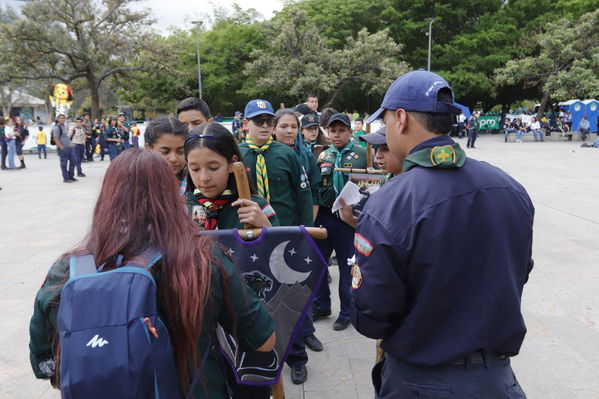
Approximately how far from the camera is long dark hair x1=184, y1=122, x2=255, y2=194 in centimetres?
234

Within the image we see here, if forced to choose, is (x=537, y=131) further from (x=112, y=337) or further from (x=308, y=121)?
(x=112, y=337)

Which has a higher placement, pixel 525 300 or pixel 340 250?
pixel 340 250

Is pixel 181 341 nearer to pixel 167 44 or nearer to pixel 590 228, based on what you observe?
pixel 590 228

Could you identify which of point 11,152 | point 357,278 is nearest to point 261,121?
point 357,278

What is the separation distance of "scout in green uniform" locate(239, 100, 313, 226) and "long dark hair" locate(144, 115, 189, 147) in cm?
53

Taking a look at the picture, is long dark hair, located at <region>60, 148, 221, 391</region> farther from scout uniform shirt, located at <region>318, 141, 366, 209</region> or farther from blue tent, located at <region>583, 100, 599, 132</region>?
blue tent, located at <region>583, 100, 599, 132</region>

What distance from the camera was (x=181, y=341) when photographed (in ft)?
4.53

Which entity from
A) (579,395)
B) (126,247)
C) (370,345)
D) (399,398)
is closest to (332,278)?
(370,345)

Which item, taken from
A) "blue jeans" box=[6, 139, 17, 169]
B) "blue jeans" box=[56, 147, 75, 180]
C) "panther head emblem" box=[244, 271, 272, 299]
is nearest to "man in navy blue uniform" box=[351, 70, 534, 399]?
"panther head emblem" box=[244, 271, 272, 299]

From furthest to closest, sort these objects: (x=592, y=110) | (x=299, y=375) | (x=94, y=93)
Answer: (x=94, y=93), (x=592, y=110), (x=299, y=375)

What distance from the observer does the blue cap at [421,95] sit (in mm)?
1634

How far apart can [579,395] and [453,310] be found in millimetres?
2230

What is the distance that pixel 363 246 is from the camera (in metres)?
1.58

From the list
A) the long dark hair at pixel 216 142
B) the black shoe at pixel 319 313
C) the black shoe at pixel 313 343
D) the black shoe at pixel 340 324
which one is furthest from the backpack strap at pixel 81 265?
the black shoe at pixel 319 313
